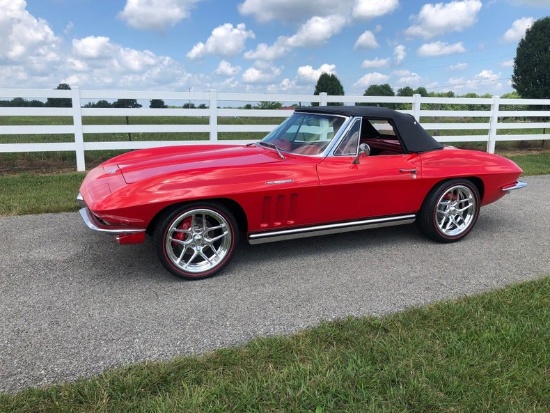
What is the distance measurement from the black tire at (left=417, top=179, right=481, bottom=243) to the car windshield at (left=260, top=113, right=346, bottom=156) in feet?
4.19

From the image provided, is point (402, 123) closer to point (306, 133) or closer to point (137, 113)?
point (306, 133)

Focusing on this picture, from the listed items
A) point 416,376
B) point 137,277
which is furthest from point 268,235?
point 416,376

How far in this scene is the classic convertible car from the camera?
3.62 m

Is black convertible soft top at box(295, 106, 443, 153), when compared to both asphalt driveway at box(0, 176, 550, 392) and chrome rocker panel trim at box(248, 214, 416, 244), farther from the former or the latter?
asphalt driveway at box(0, 176, 550, 392)

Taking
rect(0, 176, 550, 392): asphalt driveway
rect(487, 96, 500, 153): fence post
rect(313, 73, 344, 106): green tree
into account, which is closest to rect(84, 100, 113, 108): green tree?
rect(0, 176, 550, 392): asphalt driveway

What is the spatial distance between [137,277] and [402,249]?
8.69ft

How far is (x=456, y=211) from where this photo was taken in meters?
4.90

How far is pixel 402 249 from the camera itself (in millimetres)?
4668

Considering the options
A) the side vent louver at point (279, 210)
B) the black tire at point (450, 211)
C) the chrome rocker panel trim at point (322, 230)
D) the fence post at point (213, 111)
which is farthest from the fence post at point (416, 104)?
the side vent louver at point (279, 210)

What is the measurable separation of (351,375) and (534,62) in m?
18.7

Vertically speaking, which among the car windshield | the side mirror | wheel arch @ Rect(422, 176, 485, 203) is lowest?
wheel arch @ Rect(422, 176, 485, 203)

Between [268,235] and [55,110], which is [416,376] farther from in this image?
[55,110]

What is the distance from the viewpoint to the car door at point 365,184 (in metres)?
4.16

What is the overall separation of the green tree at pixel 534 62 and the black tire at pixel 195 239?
57.8 feet
